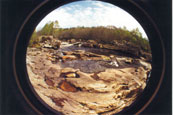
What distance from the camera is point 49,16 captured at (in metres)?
0.92

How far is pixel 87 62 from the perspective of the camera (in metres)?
1.18

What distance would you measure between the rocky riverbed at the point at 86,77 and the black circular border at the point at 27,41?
190 millimetres

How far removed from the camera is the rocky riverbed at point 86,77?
1068 mm

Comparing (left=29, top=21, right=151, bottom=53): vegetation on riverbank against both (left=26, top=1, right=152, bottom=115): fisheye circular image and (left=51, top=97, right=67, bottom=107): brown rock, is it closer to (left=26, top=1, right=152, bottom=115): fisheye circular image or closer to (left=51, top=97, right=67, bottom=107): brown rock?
(left=26, top=1, right=152, bottom=115): fisheye circular image

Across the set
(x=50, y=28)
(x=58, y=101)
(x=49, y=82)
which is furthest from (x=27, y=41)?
(x=58, y=101)

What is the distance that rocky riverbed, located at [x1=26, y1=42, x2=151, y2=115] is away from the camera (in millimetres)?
1068

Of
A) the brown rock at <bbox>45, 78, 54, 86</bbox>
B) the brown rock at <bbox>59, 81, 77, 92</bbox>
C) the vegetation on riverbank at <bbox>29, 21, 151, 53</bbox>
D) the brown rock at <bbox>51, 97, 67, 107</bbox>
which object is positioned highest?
the vegetation on riverbank at <bbox>29, 21, 151, 53</bbox>

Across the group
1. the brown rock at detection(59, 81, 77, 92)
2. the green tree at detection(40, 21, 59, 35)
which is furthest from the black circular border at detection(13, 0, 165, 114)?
the brown rock at detection(59, 81, 77, 92)

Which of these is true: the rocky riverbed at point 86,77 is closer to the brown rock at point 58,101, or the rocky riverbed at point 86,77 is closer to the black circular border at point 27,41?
the brown rock at point 58,101

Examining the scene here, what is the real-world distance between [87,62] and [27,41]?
0.55 metres

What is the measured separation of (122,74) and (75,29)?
593 millimetres

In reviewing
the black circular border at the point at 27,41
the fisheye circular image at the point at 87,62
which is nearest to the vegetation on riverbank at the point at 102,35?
the fisheye circular image at the point at 87,62

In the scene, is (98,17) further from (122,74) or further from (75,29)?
(122,74)
